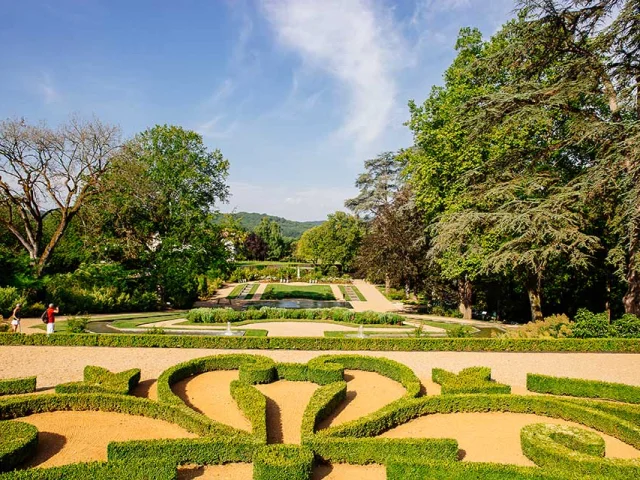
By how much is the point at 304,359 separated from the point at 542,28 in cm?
1453

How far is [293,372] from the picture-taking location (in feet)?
37.2

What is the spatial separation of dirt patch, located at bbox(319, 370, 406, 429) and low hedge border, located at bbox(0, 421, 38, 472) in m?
4.96

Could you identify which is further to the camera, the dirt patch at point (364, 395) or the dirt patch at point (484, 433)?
the dirt patch at point (364, 395)

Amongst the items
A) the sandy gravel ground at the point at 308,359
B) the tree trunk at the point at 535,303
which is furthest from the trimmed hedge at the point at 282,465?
the tree trunk at the point at 535,303

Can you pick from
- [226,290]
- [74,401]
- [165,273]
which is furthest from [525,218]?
[226,290]

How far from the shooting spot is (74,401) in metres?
9.00

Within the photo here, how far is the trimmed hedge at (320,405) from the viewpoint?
7.57 m

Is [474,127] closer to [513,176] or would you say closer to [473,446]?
[513,176]

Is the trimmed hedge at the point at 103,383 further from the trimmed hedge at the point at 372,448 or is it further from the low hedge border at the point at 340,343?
the trimmed hedge at the point at 372,448

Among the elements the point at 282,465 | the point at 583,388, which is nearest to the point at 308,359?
the point at 282,465

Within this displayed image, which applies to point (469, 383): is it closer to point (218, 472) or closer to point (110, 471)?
point (218, 472)

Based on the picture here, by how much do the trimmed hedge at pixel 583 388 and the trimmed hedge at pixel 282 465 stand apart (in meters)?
7.32

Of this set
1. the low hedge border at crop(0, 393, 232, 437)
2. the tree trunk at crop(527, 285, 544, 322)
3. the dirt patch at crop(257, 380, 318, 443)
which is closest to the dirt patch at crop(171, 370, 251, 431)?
the dirt patch at crop(257, 380, 318, 443)

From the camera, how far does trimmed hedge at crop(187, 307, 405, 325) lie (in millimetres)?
20672
